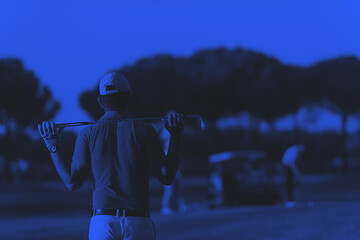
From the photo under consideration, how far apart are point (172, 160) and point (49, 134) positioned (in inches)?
26.7

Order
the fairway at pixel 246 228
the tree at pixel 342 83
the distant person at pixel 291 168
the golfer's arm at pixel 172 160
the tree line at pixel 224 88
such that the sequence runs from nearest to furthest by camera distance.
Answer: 1. the golfer's arm at pixel 172 160
2. the fairway at pixel 246 228
3. the distant person at pixel 291 168
4. the tree line at pixel 224 88
5. the tree at pixel 342 83

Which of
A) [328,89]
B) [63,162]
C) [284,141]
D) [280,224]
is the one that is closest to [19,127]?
[328,89]

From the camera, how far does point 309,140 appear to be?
63.3 meters

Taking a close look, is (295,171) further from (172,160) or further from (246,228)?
(172,160)

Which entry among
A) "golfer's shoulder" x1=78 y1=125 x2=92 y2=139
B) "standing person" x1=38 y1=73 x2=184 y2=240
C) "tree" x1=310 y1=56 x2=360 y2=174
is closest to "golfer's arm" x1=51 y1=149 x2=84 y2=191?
"standing person" x1=38 y1=73 x2=184 y2=240

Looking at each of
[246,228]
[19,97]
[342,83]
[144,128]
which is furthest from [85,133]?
[342,83]

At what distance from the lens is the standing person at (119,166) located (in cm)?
325

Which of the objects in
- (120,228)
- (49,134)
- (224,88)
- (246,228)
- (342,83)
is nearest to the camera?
(120,228)

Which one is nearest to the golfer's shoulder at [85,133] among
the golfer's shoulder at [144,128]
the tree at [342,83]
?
the golfer's shoulder at [144,128]

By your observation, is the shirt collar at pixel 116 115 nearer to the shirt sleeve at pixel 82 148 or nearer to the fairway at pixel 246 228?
the shirt sleeve at pixel 82 148

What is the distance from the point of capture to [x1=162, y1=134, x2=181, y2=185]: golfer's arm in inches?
132

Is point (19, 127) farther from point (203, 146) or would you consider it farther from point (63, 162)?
point (63, 162)

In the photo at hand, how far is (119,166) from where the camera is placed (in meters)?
3.29

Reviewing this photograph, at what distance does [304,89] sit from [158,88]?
34.9ft
